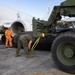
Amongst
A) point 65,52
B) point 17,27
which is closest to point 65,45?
point 65,52

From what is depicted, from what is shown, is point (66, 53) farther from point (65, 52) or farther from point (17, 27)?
point (17, 27)

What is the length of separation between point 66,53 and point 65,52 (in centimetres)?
4

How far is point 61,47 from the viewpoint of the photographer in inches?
241

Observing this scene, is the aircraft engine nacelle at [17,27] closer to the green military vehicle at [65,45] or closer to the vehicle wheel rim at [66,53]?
the green military vehicle at [65,45]

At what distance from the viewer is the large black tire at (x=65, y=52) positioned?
19.3ft

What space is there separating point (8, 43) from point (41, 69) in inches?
300

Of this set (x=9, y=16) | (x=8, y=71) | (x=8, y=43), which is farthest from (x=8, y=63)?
(x=9, y=16)

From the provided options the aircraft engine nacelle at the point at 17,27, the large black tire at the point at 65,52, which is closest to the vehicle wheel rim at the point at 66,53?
the large black tire at the point at 65,52

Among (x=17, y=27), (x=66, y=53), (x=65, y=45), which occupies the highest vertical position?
(x=17, y=27)

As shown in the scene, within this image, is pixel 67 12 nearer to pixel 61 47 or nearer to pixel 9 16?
pixel 61 47

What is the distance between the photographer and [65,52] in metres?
6.04

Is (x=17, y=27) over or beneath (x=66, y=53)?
over

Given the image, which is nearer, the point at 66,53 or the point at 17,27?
the point at 66,53

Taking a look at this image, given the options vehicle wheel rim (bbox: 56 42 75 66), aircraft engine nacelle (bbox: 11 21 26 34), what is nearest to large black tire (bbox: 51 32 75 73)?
vehicle wheel rim (bbox: 56 42 75 66)
